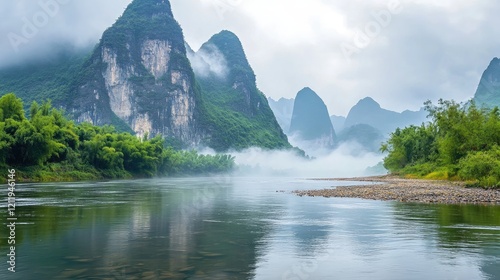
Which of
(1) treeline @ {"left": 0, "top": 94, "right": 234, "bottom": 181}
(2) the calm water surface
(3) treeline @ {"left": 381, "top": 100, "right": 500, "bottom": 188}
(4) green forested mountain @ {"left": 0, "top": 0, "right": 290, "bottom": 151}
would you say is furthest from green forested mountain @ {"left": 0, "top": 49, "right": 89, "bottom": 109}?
(2) the calm water surface

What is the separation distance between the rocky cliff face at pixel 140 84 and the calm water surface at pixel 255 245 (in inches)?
5955

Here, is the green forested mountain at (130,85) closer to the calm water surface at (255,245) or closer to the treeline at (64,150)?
the treeline at (64,150)

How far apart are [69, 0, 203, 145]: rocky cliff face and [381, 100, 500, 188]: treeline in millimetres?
105640

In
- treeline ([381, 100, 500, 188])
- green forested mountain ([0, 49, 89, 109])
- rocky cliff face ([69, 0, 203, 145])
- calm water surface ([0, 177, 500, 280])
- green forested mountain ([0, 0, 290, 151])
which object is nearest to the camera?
calm water surface ([0, 177, 500, 280])

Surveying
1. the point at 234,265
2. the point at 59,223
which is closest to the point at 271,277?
the point at 234,265

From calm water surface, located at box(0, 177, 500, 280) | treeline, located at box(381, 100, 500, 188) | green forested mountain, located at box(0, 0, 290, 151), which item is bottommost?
calm water surface, located at box(0, 177, 500, 280)

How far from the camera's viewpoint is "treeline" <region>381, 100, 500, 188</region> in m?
35.8

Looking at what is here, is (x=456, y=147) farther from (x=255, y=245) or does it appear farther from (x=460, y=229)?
(x=255, y=245)

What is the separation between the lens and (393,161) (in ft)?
291

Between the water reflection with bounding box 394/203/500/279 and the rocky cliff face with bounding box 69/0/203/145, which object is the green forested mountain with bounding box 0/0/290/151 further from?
the water reflection with bounding box 394/203/500/279

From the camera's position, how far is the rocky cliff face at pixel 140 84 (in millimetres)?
169750

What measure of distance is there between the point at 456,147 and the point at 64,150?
49523 mm

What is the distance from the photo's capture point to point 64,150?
61906mm

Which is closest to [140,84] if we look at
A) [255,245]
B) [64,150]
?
[64,150]
